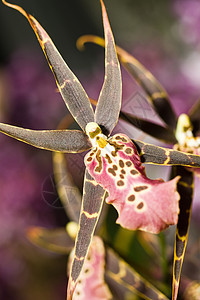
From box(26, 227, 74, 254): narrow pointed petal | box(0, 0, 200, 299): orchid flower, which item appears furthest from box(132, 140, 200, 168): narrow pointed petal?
box(26, 227, 74, 254): narrow pointed petal

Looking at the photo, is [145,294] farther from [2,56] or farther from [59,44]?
[2,56]

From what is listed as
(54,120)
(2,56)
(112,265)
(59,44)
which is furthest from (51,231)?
(2,56)

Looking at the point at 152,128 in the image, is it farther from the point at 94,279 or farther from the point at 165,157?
the point at 94,279

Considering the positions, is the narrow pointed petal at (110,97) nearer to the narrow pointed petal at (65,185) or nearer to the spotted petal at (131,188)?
the spotted petal at (131,188)


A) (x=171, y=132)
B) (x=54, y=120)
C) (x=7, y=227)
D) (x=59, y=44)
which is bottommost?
(x=7, y=227)

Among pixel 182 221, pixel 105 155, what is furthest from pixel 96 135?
pixel 182 221

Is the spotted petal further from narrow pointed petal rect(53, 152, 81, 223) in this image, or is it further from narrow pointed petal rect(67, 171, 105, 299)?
narrow pointed petal rect(53, 152, 81, 223)
